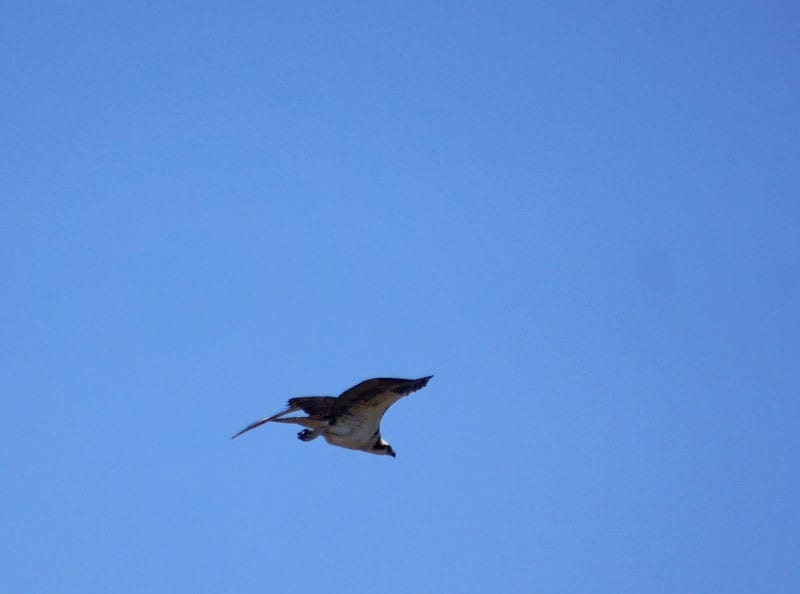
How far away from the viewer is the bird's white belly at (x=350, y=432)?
49156 millimetres

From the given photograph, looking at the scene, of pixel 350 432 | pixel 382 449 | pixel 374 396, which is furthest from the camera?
pixel 382 449

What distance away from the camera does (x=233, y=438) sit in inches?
1831

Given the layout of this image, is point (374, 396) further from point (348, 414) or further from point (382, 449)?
point (382, 449)

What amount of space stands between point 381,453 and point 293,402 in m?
3.41

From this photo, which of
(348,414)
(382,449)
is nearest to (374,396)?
(348,414)

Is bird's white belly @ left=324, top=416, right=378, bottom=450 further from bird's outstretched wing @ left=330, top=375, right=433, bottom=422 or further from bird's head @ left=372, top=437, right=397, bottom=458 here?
bird's head @ left=372, top=437, right=397, bottom=458

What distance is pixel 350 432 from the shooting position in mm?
49438

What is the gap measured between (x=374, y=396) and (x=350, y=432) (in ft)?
6.85

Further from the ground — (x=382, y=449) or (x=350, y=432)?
(x=382, y=449)

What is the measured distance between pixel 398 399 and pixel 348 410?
168cm

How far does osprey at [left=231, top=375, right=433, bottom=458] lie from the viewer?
47406mm

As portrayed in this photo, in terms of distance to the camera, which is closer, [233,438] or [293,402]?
[233,438]

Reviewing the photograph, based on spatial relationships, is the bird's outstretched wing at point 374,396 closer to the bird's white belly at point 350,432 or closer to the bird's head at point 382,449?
the bird's white belly at point 350,432

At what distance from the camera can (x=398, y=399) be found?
1880 inches
